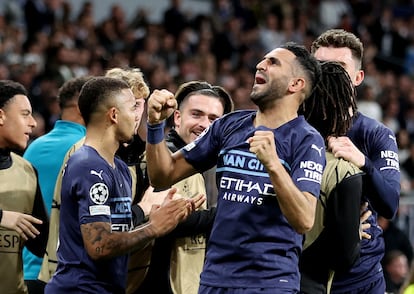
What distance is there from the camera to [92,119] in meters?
5.12

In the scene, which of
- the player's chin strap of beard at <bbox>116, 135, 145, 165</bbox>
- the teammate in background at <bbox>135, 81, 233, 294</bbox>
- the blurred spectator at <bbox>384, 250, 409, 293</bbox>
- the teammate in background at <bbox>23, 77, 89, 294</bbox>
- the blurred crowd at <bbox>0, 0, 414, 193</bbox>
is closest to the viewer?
the teammate in background at <bbox>135, 81, 233, 294</bbox>

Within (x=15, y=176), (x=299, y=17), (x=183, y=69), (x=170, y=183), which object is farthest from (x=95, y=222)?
(x=299, y=17)

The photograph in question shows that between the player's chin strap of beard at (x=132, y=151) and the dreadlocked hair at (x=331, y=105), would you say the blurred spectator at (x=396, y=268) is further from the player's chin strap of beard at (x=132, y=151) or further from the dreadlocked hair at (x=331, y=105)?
the dreadlocked hair at (x=331, y=105)

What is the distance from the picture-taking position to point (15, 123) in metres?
5.93

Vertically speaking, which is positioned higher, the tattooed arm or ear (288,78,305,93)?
ear (288,78,305,93)

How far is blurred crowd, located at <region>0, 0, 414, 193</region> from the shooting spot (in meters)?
13.3

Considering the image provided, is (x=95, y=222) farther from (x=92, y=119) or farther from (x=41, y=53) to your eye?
(x=41, y=53)

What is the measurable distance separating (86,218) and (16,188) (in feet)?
3.85

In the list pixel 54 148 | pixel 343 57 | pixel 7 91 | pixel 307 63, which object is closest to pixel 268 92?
pixel 307 63

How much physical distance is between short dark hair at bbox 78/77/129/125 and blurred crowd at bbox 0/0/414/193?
5887mm

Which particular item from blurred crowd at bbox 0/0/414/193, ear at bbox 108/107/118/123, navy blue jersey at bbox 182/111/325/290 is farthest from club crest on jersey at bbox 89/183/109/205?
blurred crowd at bbox 0/0/414/193

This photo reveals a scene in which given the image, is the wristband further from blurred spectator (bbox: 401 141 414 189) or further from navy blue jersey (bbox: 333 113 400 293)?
blurred spectator (bbox: 401 141 414 189)

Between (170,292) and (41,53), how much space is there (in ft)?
28.3

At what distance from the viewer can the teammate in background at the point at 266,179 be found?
432 cm
